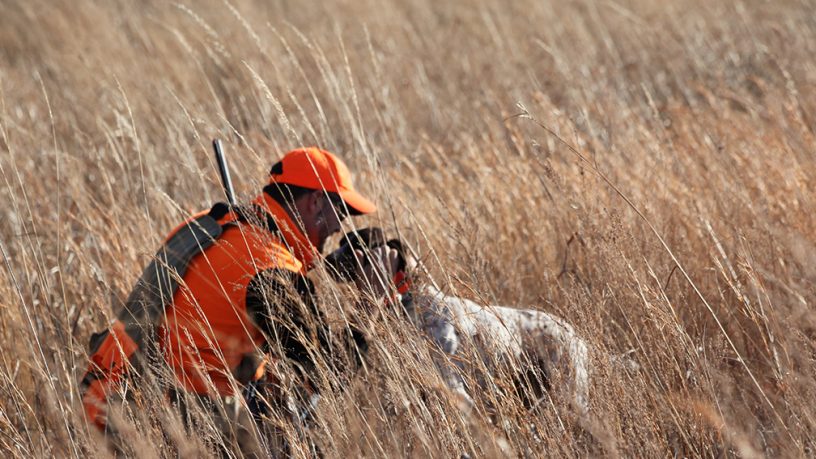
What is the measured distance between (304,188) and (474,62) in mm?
4548

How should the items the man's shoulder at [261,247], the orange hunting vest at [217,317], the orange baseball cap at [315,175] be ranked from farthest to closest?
the orange baseball cap at [315,175] → the orange hunting vest at [217,317] → the man's shoulder at [261,247]

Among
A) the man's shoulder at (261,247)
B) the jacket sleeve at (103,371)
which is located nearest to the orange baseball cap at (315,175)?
the man's shoulder at (261,247)

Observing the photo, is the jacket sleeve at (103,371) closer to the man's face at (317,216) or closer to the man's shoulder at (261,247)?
the man's shoulder at (261,247)

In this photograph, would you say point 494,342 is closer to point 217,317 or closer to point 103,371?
point 217,317

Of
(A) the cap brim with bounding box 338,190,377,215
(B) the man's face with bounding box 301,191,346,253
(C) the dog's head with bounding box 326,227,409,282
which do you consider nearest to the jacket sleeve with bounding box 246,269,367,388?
(C) the dog's head with bounding box 326,227,409,282

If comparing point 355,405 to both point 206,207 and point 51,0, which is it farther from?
point 51,0

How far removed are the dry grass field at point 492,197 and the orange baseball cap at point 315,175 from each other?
17 centimetres

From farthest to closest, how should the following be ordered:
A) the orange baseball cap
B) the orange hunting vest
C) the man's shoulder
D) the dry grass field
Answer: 1. the orange baseball cap
2. the orange hunting vest
3. the man's shoulder
4. the dry grass field

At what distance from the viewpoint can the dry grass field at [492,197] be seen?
2432 millimetres

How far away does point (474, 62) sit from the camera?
25.1 feet

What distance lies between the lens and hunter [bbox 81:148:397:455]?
292cm

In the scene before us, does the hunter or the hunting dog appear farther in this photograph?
the hunter

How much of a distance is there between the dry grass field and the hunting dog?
7 cm

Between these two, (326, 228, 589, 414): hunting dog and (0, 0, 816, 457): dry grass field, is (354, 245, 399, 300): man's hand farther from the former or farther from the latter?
(0, 0, 816, 457): dry grass field
